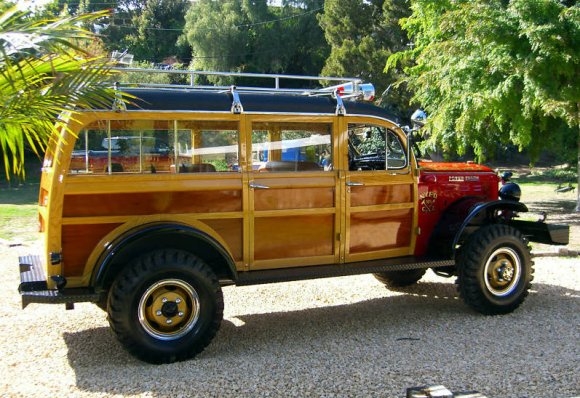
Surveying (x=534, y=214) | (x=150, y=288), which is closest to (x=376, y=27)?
(x=534, y=214)

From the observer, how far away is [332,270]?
5938 millimetres

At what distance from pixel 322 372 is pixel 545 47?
837 centimetres

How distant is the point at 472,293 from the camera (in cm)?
645

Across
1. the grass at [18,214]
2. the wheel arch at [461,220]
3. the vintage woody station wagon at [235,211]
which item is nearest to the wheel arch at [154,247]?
the vintage woody station wagon at [235,211]

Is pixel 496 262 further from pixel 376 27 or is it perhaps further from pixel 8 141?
pixel 376 27

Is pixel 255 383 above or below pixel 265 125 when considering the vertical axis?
below

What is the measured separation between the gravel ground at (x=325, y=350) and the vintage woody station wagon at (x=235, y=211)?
406mm

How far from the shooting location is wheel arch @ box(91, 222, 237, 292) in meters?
5.02

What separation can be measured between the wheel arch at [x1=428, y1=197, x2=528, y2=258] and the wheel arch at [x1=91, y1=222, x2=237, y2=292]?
237 centimetres

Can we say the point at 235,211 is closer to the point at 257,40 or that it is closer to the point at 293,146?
the point at 293,146

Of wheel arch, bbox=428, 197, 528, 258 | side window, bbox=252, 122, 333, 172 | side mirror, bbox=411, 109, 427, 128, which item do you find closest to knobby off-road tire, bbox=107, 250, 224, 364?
side window, bbox=252, 122, 333, 172

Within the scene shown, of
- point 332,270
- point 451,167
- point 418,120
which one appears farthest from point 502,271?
point 332,270

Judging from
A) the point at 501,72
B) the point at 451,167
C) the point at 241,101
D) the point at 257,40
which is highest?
the point at 257,40

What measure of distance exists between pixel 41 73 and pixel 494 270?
4836mm
